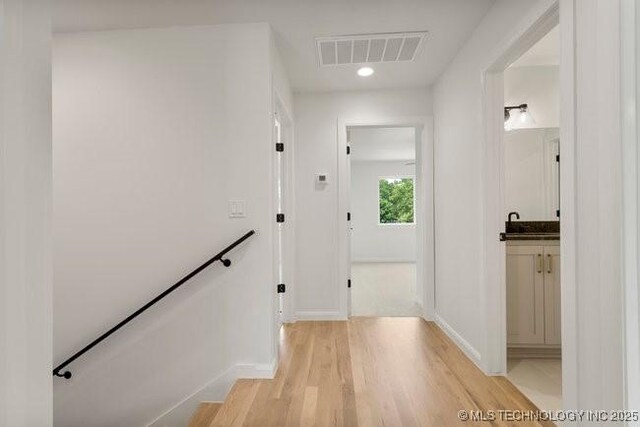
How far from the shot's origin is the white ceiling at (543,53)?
2572 millimetres

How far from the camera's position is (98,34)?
2385mm

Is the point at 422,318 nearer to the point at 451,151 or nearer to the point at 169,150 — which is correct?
the point at 451,151

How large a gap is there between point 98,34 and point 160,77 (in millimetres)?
589

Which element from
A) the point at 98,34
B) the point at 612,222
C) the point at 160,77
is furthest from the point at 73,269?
the point at 612,222

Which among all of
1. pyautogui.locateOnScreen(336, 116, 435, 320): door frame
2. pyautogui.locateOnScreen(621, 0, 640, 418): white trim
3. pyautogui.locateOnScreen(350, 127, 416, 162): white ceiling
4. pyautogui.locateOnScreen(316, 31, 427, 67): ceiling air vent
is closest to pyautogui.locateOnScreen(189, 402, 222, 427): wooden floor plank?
pyautogui.locateOnScreen(336, 116, 435, 320): door frame

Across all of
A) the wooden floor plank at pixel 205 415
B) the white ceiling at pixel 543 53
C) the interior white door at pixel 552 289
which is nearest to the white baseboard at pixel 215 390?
the wooden floor plank at pixel 205 415

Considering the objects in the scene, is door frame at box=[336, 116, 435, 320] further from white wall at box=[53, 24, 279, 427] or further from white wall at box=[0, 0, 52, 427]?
white wall at box=[0, 0, 52, 427]

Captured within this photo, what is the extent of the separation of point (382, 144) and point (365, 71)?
341cm

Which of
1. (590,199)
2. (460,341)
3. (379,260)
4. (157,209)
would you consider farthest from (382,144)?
(590,199)

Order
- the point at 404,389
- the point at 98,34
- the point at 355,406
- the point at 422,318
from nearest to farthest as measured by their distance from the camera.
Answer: the point at 355,406 → the point at 404,389 → the point at 98,34 → the point at 422,318

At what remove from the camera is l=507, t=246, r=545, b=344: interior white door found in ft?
8.14

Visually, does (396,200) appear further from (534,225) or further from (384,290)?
(534,225)

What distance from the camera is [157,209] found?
91.9 inches

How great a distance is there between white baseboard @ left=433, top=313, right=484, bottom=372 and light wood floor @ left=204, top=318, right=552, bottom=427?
0.16 ft
